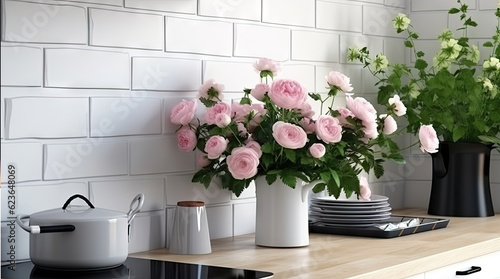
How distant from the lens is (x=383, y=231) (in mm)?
2754

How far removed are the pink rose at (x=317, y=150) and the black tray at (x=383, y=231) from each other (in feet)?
1.48

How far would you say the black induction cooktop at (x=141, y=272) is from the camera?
6.72 feet

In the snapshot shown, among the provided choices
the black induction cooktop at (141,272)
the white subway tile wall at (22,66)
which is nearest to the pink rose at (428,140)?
the black induction cooktop at (141,272)

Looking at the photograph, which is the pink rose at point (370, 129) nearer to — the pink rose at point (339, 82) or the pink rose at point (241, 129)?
the pink rose at point (339, 82)

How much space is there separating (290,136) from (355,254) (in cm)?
36

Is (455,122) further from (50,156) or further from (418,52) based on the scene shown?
(50,156)

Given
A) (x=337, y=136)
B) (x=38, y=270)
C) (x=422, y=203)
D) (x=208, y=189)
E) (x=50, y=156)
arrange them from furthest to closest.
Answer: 1. (x=422, y=203)
2. (x=208, y=189)
3. (x=337, y=136)
4. (x=50, y=156)
5. (x=38, y=270)

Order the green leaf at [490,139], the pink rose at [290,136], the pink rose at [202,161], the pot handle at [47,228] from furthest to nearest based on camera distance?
the green leaf at [490,139], the pink rose at [202,161], the pink rose at [290,136], the pot handle at [47,228]

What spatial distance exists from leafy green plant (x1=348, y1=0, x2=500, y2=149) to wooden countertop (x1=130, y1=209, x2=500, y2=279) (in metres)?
0.47

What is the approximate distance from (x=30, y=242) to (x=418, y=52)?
6.02 ft

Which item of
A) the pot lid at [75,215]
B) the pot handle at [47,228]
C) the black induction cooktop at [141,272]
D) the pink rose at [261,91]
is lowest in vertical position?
the black induction cooktop at [141,272]

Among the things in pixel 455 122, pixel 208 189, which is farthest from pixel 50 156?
pixel 455 122

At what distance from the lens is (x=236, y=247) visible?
2.57 m

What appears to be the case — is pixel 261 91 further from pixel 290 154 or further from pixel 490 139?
pixel 490 139
